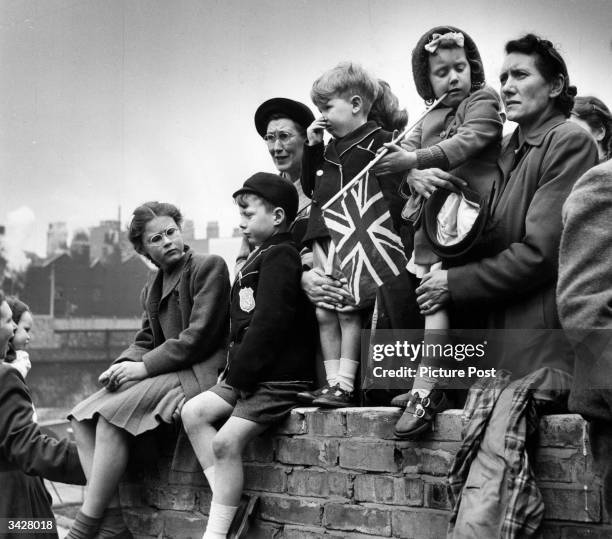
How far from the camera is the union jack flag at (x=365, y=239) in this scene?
4203 millimetres

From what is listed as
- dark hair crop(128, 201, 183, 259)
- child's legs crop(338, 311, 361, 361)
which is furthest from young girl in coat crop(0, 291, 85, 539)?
child's legs crop(338, 311, 361, 361)

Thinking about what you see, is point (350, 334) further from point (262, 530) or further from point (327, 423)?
point (262, 530)

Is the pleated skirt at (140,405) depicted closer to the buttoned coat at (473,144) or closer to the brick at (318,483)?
the brick at (318,483)

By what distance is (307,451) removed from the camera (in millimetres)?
4211

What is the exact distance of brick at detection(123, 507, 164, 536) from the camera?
4762mm

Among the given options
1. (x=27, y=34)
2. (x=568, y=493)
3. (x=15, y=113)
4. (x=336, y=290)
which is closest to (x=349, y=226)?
(x=336, y=290)

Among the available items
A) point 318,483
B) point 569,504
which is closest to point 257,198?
point 318,483

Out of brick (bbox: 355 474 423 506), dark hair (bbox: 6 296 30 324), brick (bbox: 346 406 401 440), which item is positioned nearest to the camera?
brick (bbox: 355 474 423 506)

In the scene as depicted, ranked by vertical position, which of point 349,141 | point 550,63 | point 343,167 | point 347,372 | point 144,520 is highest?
point 550,63

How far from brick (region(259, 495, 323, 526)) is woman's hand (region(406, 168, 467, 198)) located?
1.40 metres

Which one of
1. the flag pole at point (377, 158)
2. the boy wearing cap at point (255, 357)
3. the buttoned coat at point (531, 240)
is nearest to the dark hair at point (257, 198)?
the boy wearing cap at point (255, 357)

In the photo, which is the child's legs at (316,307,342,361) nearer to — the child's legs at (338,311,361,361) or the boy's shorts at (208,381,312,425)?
the child's legs at (338,311,361,361)

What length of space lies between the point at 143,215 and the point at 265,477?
1.50m

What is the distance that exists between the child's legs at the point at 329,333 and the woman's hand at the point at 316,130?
78 centimetres
